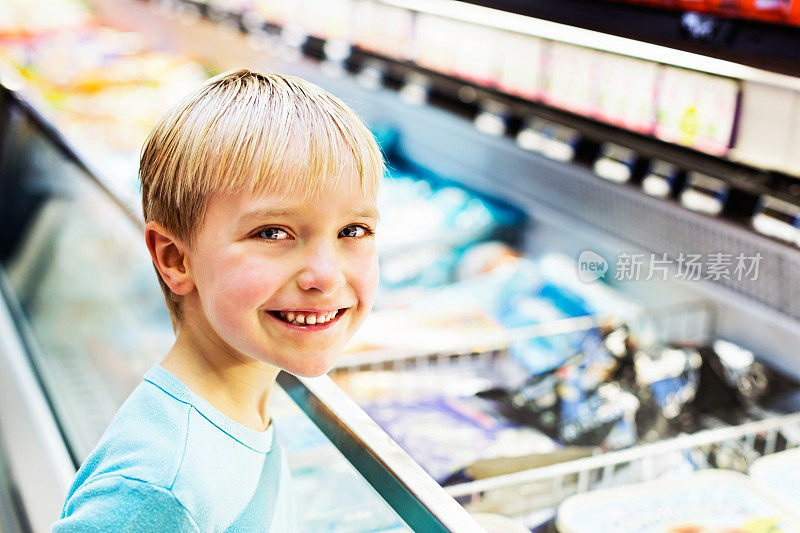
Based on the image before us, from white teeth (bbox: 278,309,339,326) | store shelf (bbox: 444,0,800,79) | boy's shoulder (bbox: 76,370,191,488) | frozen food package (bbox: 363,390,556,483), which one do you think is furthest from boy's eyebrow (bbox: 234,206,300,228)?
frozen food package (bbox: 363,390,556,483)

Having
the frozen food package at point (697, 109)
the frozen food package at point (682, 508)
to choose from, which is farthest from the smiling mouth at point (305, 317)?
the frozen food package at point (697, 109)

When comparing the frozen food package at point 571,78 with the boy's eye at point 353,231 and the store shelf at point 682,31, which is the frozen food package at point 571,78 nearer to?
the store shelf at point 682,31

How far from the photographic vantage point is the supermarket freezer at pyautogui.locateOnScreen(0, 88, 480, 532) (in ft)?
3.32

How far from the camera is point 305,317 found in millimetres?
903

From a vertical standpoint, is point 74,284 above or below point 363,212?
below

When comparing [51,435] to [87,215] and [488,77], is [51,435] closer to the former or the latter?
[87,215]

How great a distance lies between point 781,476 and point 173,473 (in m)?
1.02

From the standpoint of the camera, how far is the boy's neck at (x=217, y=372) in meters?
0.96

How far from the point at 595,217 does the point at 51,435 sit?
1.55 metres

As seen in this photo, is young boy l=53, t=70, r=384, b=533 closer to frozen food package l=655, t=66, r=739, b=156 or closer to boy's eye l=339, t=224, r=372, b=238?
boy's eye l=339, t=224, r=372, b=238

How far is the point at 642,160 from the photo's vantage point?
2078 millimetres

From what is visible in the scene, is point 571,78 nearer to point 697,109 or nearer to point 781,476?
point 697,109

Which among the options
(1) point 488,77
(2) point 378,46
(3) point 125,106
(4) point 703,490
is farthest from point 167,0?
(4) point 703,490

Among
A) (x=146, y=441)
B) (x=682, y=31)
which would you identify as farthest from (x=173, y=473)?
(x=682, y=31)
